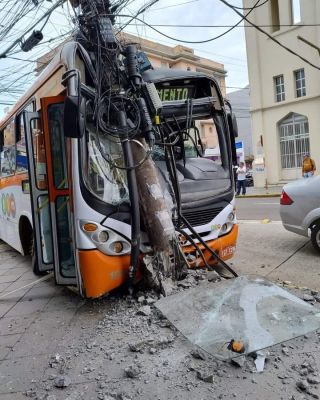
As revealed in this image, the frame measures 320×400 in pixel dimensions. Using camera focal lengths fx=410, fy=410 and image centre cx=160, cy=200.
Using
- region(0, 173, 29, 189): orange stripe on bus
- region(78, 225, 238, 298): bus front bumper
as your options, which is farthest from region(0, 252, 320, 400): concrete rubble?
region(0, 173, 29, 189): orange stripe on bus

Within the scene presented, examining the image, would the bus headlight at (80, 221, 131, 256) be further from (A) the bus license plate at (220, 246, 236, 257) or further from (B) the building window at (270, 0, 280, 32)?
(B) the building window at (270, 0, 280, 32)

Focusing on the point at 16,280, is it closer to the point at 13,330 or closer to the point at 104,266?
the point at 13,330

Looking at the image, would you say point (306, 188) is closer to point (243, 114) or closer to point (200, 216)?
point (200, 216)

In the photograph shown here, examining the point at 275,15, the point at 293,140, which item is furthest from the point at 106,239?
the point at 275,15

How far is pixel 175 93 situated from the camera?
5.29m

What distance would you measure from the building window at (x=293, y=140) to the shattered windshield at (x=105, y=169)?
18.1 metres

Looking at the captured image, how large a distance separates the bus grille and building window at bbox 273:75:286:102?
18432mm

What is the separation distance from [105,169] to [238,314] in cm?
214

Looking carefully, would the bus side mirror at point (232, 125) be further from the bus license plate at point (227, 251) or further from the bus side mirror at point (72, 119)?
the bus side mirror at point (72, 119)

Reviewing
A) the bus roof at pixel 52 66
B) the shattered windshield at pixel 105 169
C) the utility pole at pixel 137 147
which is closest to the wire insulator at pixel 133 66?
the utility pole at pixel 137 147

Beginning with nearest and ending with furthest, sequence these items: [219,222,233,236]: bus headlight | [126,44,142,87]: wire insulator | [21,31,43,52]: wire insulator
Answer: [126,44,142,87]: wire insulator < [219,222,233,236]: bus headlight < [21,31,43,52]: wire insulator

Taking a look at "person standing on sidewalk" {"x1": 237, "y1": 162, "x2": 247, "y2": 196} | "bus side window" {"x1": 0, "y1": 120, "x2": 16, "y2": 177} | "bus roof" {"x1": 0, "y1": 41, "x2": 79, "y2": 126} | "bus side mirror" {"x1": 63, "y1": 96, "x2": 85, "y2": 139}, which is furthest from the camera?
"person standing on sidewalk" {"x1": 237, "y1": 162, "x2": 247, "y2": 196}

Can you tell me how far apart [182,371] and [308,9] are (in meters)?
20.7

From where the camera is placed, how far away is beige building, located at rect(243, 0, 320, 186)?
790 inches
